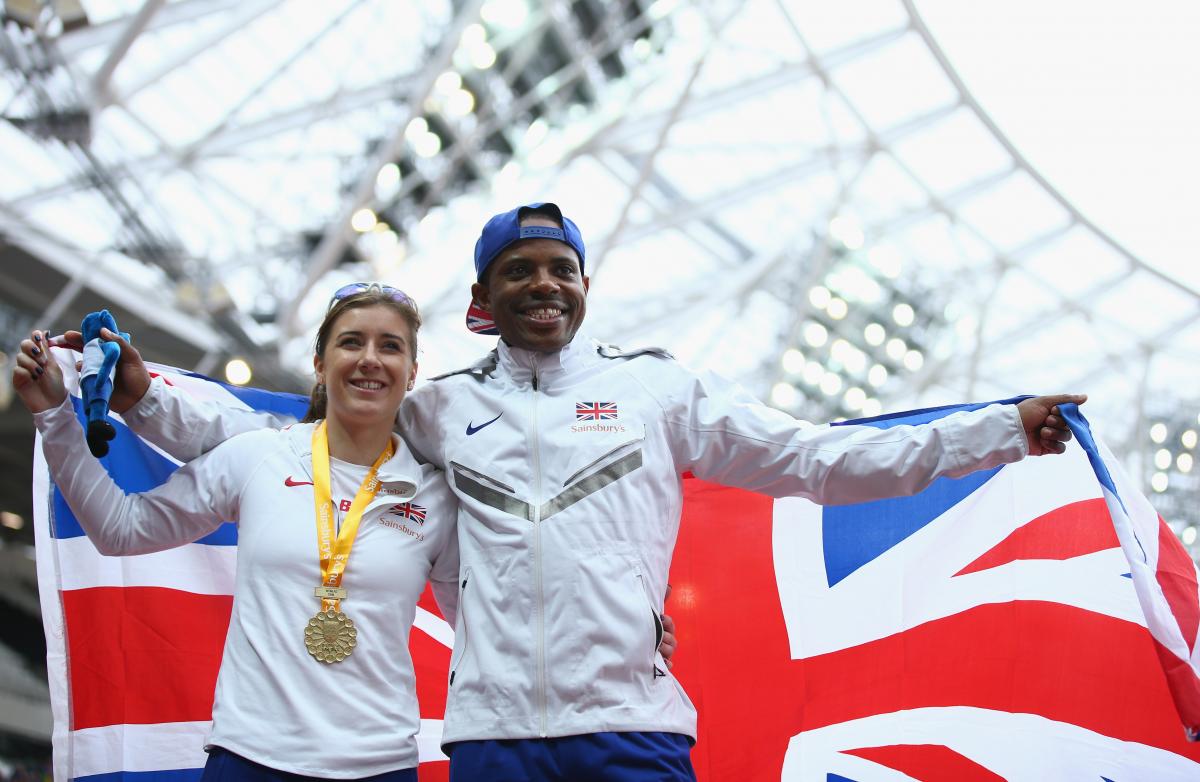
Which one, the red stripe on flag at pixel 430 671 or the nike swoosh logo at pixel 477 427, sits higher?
the nike swoosh logo at pixel 477 427

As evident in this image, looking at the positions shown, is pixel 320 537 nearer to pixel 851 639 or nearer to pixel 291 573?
pixel 291 573

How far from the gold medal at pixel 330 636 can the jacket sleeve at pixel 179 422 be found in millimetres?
838

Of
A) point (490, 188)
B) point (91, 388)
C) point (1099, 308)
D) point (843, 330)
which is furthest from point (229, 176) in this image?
point (1099, 308)

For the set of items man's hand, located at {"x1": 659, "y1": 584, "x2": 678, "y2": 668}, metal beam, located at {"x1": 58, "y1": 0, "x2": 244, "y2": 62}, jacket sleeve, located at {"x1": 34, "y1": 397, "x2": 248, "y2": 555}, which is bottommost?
man's hand, located at {"x1": 659, "y1": 584, "x2": 678, "y2": 668}

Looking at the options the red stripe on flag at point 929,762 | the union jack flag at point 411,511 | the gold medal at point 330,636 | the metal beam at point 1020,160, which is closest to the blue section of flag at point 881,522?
the red stripe on flag at point 929,762

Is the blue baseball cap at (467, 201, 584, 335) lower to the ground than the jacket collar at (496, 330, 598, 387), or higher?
higher

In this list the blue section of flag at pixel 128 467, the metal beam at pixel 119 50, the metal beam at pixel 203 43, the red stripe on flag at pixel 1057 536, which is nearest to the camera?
the blue section of flag at pixel 128 467

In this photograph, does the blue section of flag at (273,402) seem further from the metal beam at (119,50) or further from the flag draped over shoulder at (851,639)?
the metal beam at (119,50)

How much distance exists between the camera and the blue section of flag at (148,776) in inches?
176

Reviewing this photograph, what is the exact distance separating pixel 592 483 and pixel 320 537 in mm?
760

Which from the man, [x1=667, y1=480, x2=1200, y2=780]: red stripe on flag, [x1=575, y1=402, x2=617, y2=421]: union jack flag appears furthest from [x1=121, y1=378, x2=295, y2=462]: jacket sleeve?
[x1=667, y1=480, x2=1200, y2=780]: red stripe on flag

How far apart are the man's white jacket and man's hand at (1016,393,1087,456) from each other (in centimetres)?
4

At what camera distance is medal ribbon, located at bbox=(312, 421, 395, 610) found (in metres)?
3.47

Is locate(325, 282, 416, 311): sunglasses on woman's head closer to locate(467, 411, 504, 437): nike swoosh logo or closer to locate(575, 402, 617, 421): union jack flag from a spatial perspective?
locate(467, 411, 504, 437): nike swoosh logo
